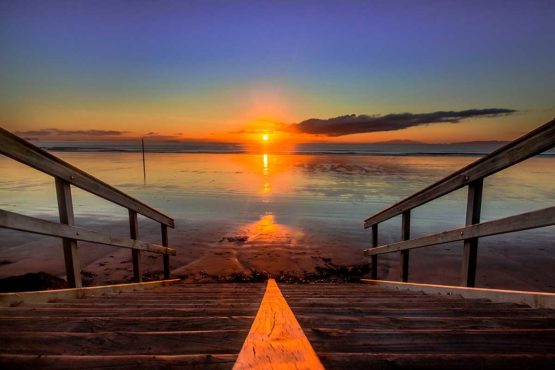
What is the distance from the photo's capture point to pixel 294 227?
34.1 feet

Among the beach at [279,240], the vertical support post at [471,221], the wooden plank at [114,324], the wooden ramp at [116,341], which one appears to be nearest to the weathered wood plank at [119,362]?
the wooden ramp at [116,341]

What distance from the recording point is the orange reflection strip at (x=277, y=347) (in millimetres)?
1236

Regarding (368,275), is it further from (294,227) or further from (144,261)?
(144,261)

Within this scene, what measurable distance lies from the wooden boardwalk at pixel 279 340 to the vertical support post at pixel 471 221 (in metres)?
0.86

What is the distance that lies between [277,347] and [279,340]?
80 millimetres

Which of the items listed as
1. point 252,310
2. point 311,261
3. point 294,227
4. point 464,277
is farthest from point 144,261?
point 464,277

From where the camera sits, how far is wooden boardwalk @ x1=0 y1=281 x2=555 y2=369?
3.99 feet

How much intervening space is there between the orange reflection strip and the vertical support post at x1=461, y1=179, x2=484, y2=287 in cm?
208

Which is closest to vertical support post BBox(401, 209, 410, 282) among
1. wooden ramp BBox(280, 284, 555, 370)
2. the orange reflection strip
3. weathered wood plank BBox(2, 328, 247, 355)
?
wooden ramp BBox(280, 284, 555, 370)

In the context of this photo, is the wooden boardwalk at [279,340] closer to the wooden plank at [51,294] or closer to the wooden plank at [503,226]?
the wooden plank at [51,294]

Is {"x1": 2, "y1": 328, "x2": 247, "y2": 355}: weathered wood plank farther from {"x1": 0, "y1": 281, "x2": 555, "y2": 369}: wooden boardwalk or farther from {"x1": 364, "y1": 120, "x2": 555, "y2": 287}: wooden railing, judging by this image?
{"x1": 364, "y1": 120, "x2": 555, "y2": 287}: wooden railing

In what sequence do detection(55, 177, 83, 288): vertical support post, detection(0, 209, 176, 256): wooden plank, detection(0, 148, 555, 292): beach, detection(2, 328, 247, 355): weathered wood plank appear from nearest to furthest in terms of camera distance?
detection(2, 328, 247, 355): weathered wood plank, detection(0, 209, 176, 256): wooden plank, detection(55, 177, 83, 288): vertical support post, detection(0, 148, 555, 292): beach

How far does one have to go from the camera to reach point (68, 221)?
9.52 feet

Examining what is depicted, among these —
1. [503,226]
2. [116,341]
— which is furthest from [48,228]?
[503,226]
